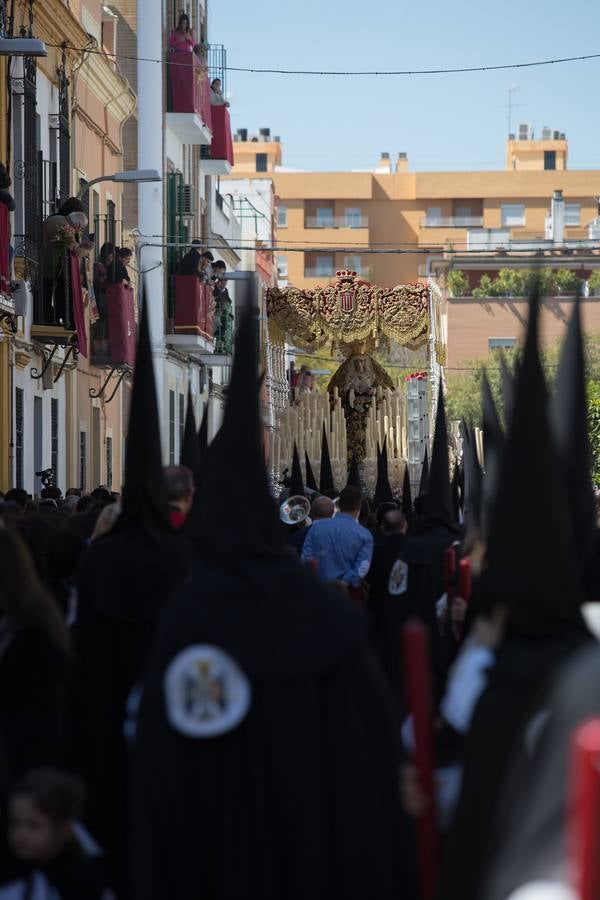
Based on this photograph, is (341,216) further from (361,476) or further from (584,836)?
(584,836)

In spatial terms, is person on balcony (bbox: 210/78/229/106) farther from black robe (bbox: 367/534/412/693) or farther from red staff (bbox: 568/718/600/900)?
red staff (bbox: 568/718/600/900)

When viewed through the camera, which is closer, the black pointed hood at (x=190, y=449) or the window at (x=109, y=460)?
the black pointed hood at (x=190, y=449)

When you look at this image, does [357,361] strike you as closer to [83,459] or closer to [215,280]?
[83,459]

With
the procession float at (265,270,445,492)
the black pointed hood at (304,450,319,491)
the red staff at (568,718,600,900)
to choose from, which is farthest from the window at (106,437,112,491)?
the red staff at (568,718,600,900)

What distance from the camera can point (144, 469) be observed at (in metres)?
7.28

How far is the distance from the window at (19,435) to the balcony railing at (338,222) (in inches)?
2707

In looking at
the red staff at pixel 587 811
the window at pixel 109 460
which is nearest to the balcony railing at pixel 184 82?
the window at pixel 109 460

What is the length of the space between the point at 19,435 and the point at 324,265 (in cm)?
7080

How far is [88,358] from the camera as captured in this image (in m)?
30.2

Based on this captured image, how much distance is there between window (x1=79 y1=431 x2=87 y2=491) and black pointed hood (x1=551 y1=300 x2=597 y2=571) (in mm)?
22138

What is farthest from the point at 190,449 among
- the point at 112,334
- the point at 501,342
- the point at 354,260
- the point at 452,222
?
the point at 354,260

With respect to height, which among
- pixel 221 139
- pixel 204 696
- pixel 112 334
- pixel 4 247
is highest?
pixel 221 139

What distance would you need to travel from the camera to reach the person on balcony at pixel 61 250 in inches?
941

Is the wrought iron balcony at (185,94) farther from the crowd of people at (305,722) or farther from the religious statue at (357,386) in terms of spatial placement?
the crowd of people at (305,722)
